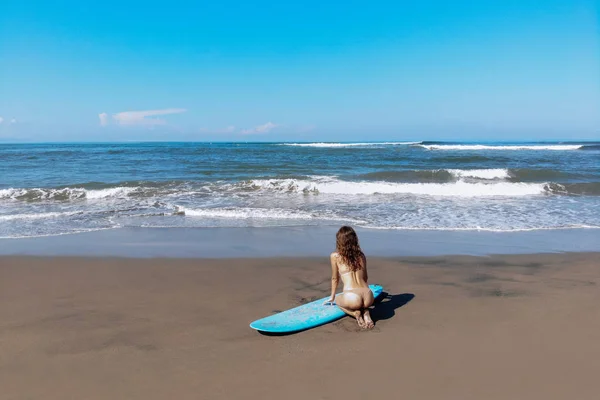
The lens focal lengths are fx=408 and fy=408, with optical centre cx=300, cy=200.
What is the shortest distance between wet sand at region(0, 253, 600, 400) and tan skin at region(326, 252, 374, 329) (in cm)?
14

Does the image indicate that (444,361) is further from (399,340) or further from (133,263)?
(133,263)

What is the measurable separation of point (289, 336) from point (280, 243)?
390 cm

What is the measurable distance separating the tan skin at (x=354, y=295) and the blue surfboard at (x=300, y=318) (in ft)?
0.40

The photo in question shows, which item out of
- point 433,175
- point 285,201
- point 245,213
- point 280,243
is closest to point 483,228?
point 280,243

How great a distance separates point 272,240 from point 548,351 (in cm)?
533

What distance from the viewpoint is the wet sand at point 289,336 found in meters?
3.19

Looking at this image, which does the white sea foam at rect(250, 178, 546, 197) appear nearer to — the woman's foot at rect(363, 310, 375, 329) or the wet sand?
the wet sand

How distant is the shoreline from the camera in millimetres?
7207

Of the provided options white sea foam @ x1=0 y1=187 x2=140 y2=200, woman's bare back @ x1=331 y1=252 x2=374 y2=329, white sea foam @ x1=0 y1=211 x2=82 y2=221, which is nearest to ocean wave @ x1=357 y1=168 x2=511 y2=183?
white sea foam @ x1=0 y1=187 x2=140 y2=200

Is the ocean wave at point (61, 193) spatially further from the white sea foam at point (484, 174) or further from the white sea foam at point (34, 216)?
the white sea foam at point (484, 174)

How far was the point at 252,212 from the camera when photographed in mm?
11164

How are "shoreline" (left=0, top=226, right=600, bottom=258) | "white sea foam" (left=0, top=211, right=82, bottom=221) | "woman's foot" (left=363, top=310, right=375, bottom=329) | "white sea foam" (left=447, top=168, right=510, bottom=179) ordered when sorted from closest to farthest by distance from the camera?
"woman's foot" (left=363, top=310, right=375, bottom=329) < "shoreline" (left=0, top=226, right=600, bottom=258) < "white sea foam" (left=0, top=211, right=82, bottom=221) < "white sea foam" (left=447, top=168, right=510, bottom=179)

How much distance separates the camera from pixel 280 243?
7.90 m

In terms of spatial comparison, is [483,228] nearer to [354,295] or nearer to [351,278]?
[351,278]
